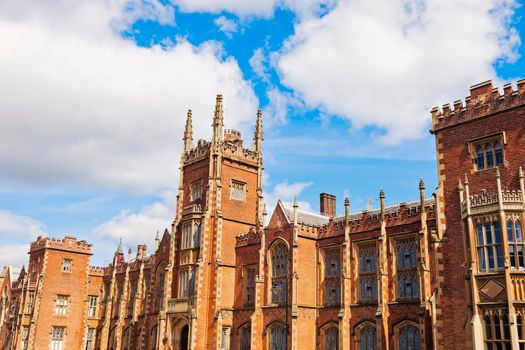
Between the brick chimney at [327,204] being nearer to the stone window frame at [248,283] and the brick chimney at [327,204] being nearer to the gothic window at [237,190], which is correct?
the gothic window at [237,190]

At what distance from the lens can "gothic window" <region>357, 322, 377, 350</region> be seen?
33.2 metres

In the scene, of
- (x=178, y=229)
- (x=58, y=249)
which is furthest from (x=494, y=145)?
(x=58, y=249)

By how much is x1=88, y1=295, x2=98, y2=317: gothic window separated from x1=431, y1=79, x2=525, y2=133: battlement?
1701 inches

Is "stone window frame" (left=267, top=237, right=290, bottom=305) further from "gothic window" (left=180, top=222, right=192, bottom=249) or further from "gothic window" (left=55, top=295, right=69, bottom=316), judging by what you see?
"gothic window" (left=55, top=295, right=69, bottom=316)

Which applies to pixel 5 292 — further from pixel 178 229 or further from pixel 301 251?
pixel 301 251

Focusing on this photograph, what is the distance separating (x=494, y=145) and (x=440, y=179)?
9.35ft

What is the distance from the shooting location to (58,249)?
184ft

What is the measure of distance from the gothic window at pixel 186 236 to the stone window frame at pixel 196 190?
2.42 metres

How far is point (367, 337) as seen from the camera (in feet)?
110

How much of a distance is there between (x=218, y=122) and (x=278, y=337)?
1805cm

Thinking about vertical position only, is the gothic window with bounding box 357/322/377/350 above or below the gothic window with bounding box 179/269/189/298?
below

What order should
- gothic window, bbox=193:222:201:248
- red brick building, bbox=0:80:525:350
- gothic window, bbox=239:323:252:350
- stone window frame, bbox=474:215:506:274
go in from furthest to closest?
gothic window, bbox=193:222:201:248 → gothic window, bbox=239:323:252:350 → red brick building, bbox=0:80:525:350 → stone window frame, bbox=474:215:506:274

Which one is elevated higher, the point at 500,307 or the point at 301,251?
the point at 301,251

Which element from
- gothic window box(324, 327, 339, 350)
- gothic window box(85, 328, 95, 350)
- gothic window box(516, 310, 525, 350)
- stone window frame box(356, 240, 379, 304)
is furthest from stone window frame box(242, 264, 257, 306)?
gothic window box(85, 328, 95, 350)
